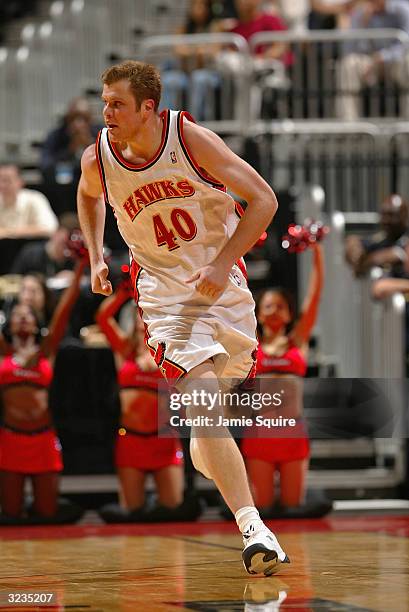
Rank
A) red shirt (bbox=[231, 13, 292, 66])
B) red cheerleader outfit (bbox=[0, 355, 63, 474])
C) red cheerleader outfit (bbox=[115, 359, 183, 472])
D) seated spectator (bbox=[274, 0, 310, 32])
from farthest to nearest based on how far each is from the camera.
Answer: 1. seated spectator (bbox=[274, 0, 310, 32])
2. red shirt (bbox=[231, 13, 292, 66])
3. red cheerleader outfit (bbox=[115, 359, 183, 472])
4. red cheerleader outfit (bbox=[0, 355, 63, 474])

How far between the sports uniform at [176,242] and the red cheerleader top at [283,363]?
2948 millimetres

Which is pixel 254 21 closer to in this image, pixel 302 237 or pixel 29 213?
pixel 29 213

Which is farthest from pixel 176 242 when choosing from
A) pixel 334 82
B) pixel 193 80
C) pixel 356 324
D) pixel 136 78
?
pixel 334 82

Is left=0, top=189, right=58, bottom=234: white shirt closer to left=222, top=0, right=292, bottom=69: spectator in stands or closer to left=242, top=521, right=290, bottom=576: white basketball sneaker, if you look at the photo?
left=222, top=0, right=292, bottom=69: spectator in stands

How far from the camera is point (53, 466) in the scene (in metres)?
7.81

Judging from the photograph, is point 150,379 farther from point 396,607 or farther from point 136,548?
point 396,607

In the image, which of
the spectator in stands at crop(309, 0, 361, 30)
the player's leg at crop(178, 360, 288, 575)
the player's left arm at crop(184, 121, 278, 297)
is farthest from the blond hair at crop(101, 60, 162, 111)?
the spectator in stands at crop(309, 0, 361, 30)

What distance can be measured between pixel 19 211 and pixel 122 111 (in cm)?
571

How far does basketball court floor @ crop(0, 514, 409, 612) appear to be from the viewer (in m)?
4.07

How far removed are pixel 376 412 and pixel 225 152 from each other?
13.6 feet

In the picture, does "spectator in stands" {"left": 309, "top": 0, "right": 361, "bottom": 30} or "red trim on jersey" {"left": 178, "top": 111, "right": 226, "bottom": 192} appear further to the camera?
"spectator in stands" {"left": 309, "top": 0, "right": 361, "bottom": 30}

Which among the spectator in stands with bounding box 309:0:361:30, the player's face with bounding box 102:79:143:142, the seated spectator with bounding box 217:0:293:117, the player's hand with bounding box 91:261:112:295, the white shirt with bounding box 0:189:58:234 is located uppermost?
the spectator in stands with bounding box 309:0:361:30

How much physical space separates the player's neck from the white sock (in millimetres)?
1424

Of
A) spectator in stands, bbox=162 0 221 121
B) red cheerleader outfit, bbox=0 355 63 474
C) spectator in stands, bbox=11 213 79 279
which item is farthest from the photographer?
spectator in stands, bbox=162 0 221 121
